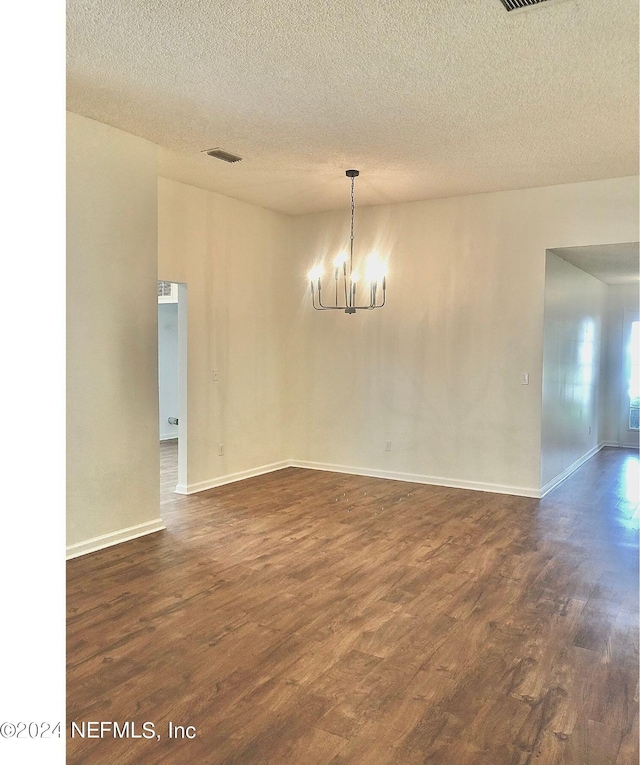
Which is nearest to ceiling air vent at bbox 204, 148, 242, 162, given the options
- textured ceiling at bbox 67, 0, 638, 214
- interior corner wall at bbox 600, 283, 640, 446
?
textured ceiling at bbox 67, 0, 638, 214

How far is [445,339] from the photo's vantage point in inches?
246

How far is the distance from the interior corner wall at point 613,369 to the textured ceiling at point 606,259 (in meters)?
1.04

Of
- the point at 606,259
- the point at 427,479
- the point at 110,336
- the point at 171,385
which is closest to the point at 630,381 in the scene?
the point at 606,259

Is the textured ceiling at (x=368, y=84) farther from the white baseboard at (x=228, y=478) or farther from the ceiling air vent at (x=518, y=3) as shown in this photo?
the white baseboard at (x=228, y=478)

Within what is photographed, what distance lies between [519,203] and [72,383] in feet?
14.2

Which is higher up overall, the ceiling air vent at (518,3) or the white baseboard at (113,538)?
the ceiling air vent at (518,3)

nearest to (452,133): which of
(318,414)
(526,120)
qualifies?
(526,120)

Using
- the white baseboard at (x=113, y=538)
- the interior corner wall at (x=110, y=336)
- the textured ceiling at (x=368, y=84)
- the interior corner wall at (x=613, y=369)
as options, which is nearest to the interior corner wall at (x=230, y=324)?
the textured ceiling at (x=368, y=84)

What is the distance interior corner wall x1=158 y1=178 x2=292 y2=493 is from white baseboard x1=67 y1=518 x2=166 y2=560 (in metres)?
A: 1.17

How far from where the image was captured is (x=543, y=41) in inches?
117

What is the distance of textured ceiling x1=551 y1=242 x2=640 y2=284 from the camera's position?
5602 millimetres

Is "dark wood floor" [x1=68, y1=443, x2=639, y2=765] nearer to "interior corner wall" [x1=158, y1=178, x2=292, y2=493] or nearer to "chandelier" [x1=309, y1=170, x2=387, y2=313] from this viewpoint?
"interior corner wall" [x1=158, y1=178, x2=292, y2=493]

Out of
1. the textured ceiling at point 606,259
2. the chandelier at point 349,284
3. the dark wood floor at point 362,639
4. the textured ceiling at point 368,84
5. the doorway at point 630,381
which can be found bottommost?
the dark wood floor at point 362,639

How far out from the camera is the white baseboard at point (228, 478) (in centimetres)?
580
